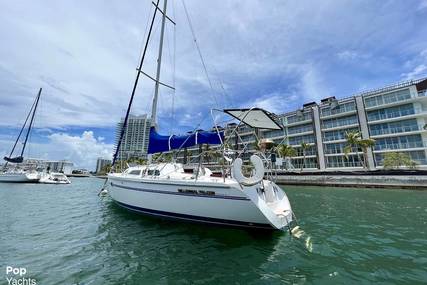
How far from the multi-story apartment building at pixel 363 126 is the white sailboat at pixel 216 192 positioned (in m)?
26.1

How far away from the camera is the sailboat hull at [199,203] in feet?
22.6

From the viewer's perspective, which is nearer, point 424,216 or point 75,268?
point 75,268

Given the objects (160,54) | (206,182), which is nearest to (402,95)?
(160,54)

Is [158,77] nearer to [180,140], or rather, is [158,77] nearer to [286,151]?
[180,140]

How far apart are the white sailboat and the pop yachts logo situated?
4.51 meters

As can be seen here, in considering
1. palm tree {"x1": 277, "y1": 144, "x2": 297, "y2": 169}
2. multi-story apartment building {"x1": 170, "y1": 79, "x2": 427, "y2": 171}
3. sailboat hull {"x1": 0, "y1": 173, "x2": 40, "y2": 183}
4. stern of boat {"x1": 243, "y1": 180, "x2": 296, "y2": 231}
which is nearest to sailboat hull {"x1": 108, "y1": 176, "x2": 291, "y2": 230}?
stern of boat {"x1": 243, "y1": 180, "x2": 296, "y2": 231}

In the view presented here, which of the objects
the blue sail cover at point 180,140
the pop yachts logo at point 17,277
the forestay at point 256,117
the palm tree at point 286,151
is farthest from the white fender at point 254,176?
the palm tree at point 286,151

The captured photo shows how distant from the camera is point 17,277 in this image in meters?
4.86

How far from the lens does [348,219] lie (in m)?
10.3

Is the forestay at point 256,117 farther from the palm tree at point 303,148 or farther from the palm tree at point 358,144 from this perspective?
the palm tree at point 303,148

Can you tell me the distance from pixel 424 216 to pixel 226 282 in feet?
39.9

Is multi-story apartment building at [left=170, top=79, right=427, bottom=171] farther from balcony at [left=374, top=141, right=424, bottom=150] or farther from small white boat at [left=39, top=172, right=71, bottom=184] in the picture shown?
small white boat at [left=39, top=172, right=71, bottom=184]

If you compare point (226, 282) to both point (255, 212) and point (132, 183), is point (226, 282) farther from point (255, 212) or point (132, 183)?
point (132, 183)

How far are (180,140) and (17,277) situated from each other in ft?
23.3
